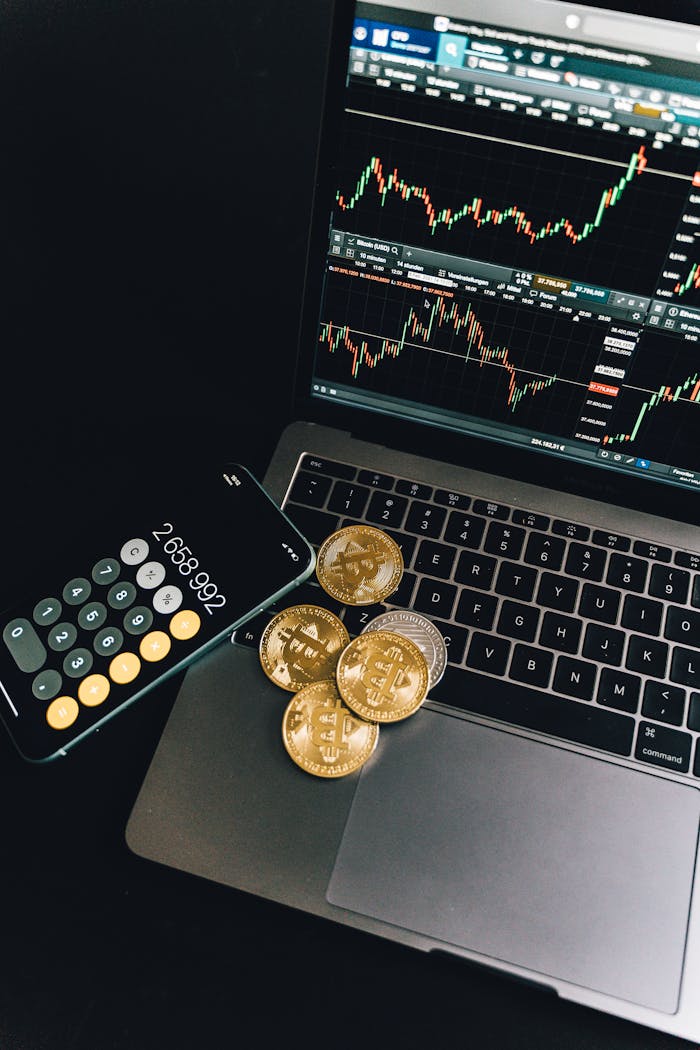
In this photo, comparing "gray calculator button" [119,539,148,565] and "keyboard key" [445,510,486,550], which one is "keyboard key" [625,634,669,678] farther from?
"gray calculator button" [119,539,148,565]

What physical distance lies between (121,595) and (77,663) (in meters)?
0.06

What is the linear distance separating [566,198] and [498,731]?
1.32 feet

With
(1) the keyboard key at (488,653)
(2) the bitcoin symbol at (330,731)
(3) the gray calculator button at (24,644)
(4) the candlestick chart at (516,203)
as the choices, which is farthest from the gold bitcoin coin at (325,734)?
(4) the candlestick chart at (516,203)

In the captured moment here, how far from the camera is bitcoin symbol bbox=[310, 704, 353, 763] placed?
0.63 meters

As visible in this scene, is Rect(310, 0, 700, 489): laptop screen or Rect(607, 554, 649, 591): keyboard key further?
Rect(607, 554, 649, 591): keyboard key

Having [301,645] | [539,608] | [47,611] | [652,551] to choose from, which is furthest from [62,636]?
[652,551]

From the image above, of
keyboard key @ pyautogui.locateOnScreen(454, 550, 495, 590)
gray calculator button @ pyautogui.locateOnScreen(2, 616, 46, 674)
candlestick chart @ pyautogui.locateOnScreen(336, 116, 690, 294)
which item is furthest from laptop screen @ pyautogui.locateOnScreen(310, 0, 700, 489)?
gray calculator button @ pyautogui.locateOnScreen(2, 616, 46, 674)

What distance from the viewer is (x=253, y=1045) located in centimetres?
56

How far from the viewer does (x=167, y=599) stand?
26.5 inches

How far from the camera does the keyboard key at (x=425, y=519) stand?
72cm

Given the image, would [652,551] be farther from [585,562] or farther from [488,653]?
[488,653]

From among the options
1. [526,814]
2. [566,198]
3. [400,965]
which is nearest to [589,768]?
[526,814]

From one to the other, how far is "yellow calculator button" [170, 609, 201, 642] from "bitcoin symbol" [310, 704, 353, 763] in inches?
4.6

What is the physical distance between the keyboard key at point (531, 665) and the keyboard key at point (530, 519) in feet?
0.37
